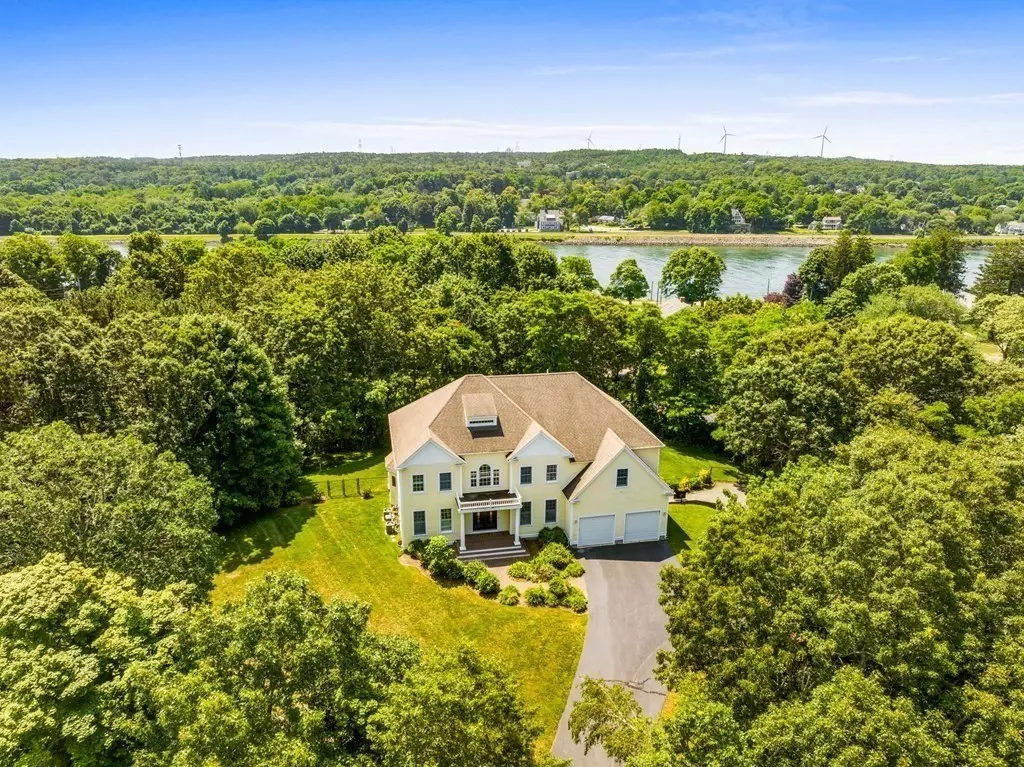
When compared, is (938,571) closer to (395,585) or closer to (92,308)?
(395,585)

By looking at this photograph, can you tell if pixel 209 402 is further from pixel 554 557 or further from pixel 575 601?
pixel 575 601

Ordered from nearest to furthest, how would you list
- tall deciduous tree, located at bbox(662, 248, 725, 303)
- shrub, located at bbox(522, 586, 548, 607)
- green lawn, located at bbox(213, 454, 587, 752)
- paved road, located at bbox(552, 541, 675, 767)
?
1. paved road, located at bbox(552, 541, 675, 767)
2. green lawn, located at bbox(213, 454, 587, 752)
3. shrub, located at bbox(522, 586, 548, 607)
4. tall deciduous tree, located at bbox(662, 248, 725, 303)

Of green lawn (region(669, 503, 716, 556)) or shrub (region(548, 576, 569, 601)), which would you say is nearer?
shrub (region(548, 576, 569, 601))

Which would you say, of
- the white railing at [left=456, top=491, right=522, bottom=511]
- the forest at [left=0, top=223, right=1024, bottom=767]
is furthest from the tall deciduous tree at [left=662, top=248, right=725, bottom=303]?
the white railing at [left=456, top=491, right=522, bottom=511]

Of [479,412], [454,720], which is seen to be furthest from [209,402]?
[454,720]

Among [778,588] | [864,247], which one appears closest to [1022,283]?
[864,247]

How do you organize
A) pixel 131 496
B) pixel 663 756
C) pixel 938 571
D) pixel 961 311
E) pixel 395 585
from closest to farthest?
pixel 663 756 → pixel 938 571 → pixel 131 496 → pixel 395 585 → pixel 961 311

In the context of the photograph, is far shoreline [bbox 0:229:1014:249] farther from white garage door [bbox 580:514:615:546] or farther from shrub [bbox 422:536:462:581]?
shrub [bbox 422:536:462:581]
